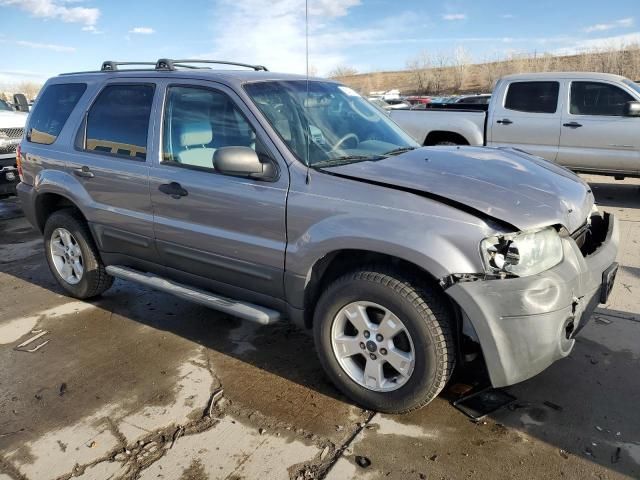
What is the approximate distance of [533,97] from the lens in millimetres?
8195

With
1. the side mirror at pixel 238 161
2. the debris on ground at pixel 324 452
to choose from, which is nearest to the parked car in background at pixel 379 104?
the side mirror at pixel 238 161

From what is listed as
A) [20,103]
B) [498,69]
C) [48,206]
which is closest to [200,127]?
[48,206]

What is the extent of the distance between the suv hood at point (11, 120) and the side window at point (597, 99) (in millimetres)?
9067

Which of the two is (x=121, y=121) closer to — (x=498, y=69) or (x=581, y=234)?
(x=581, y=234)

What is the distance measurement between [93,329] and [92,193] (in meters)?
1.08

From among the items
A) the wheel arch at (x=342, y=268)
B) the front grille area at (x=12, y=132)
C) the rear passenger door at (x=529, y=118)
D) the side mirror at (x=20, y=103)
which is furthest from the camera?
the side mirror at (x=20, y=103)

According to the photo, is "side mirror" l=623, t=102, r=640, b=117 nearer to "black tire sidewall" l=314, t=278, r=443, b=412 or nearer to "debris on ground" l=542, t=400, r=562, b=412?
"debris on ground" l=542, t=400, r=562, b=412

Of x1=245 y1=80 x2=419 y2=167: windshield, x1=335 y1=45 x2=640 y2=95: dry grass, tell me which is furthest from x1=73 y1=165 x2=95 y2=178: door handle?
x1=335 y1=45 x2=640 y2=95: dry grass

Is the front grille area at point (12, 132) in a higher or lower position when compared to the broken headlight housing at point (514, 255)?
higher

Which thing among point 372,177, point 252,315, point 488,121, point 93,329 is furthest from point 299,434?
point 488,121

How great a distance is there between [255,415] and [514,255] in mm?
1670

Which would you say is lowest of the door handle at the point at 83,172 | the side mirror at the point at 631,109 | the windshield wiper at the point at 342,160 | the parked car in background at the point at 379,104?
the door handle at the point at 83,172

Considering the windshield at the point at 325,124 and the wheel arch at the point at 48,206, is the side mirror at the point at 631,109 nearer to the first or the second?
the windshield at the point at 325,124

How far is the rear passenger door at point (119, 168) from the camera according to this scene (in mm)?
3828
